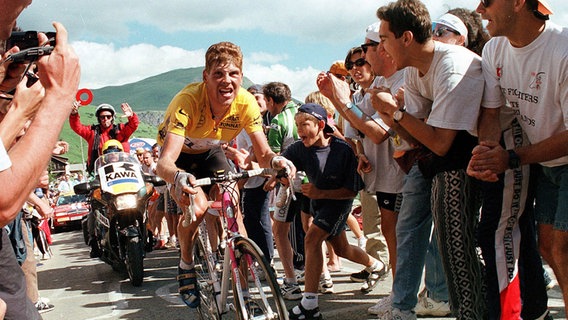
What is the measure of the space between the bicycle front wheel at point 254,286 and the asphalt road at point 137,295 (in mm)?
1488

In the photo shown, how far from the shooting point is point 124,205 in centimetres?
759

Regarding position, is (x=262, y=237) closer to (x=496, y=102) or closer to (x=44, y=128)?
(x=496, y=102)

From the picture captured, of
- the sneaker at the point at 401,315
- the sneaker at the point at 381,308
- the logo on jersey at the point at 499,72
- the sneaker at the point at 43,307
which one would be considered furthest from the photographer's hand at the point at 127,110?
the logo on jersey at the point at 499,72

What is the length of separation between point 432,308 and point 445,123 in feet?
6.86

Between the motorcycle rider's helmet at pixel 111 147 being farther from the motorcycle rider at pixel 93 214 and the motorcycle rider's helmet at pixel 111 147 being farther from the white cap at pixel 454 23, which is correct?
the white cap at pixel 454 23

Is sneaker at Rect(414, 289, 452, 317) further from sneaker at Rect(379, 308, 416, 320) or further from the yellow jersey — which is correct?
the yellow jersey

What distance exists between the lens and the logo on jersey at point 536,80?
2994 mm

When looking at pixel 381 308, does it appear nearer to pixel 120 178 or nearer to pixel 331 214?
pixel 331 214

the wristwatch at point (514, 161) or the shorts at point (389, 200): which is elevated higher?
the wristwatch at point (514, 161)

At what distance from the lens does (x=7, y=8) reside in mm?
2230

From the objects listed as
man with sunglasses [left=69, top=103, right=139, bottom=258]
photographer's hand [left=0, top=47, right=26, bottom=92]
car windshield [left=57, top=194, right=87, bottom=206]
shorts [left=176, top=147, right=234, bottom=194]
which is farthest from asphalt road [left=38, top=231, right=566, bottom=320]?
car windshield [left=57, top=194, right=87, bottom=206]

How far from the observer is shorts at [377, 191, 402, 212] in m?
4.90

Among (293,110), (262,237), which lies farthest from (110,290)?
(293,110)

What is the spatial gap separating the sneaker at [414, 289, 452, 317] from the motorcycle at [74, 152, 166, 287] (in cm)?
391
